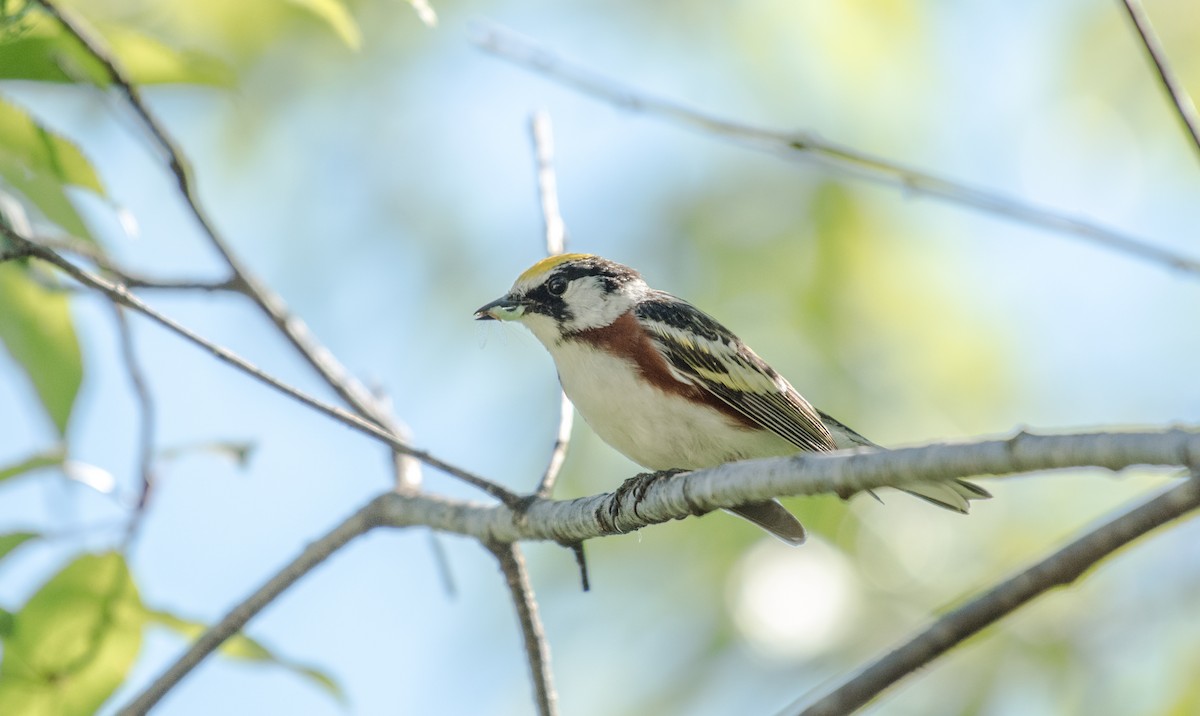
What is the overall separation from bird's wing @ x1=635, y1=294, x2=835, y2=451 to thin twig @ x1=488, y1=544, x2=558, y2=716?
1084 millimetres

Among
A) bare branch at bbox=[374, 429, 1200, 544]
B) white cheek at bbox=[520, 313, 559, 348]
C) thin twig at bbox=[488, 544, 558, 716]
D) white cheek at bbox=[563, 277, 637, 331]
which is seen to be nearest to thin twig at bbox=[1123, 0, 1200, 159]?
bare branch at bbox=[374, 429, 1200, 544]

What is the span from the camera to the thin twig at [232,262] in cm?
337

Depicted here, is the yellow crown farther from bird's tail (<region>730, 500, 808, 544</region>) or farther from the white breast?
bird's tail (<region>730, 500, 808, 544</region>)

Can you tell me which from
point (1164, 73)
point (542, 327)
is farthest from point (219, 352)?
point (1164, 73)

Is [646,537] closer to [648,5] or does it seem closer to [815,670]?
[815,670]

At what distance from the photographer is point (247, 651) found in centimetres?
340

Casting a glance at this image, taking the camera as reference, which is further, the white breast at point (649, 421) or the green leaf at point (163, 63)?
the white breast at point (649, 421)

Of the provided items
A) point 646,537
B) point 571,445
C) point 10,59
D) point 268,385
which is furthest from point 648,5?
point 268,385

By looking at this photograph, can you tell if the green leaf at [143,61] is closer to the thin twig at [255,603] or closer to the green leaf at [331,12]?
the green leaf at [331,12]

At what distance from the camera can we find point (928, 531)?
5.52 metres

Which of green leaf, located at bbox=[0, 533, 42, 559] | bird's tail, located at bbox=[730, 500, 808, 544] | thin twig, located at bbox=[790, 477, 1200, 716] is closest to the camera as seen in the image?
thin twig, located at bbox=[790, 477, 1200, 716]

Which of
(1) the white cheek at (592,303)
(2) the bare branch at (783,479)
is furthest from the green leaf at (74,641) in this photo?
(1) the white cheek at (592,303)

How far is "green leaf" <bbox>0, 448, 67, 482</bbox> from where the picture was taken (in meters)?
3.44

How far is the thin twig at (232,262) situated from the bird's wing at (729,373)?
109cm
